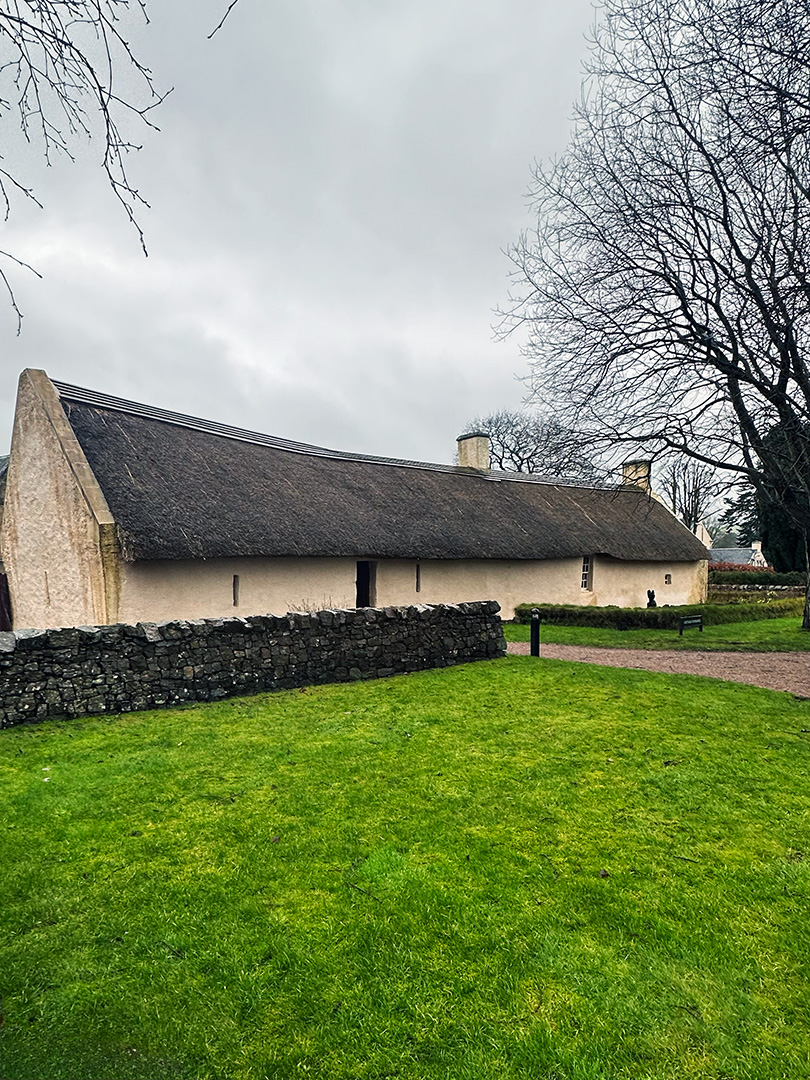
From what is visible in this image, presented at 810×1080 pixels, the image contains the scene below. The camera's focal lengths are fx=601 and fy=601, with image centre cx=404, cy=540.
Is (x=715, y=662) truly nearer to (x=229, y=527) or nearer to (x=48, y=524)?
(x=229, y=527)

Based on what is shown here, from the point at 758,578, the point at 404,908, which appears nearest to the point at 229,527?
the point at 404,908

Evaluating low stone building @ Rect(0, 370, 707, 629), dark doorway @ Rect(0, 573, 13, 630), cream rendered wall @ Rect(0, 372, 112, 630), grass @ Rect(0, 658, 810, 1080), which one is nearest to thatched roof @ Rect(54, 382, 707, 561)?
low stone building @ Rect(0, 370, 707, 629)

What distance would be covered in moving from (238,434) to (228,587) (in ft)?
21.8

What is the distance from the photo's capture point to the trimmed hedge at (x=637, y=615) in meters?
18.9

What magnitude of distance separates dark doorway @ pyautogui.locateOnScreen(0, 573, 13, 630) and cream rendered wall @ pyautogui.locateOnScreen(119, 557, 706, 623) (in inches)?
230

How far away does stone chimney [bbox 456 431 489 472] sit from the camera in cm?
2545

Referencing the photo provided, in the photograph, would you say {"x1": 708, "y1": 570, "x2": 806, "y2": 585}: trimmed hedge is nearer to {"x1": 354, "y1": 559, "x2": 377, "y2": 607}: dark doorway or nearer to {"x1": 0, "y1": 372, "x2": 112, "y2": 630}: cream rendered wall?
{"x1": 354, "y1": 559, "x2": 377, "y2": 607}: dark doorway

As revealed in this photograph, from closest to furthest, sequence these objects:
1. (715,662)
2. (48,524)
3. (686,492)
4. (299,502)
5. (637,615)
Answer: (715,662) → (48,524) → (299,502) → (637,615) → (686,492)

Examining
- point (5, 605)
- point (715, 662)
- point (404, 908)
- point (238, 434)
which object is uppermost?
point (238, 434)

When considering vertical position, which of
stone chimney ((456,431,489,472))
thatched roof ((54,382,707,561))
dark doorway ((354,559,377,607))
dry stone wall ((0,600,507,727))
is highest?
stone chimney ((456,431,489,472))

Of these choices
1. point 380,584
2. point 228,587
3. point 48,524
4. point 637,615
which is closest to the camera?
point 48,524

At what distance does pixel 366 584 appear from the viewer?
1802 centimetres

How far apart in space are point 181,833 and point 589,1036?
3219mm

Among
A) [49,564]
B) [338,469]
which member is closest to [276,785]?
[49,564]
